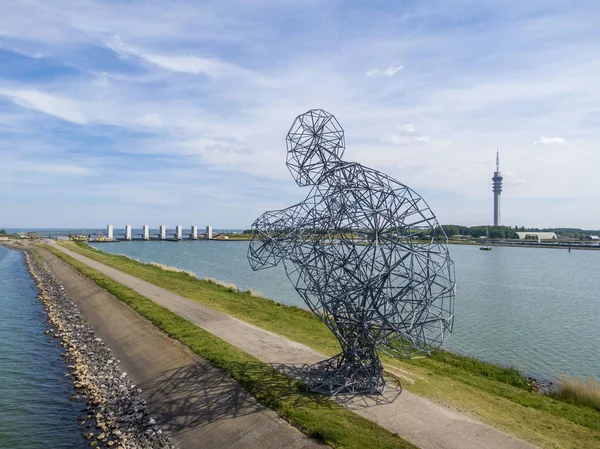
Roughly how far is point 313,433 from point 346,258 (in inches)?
183

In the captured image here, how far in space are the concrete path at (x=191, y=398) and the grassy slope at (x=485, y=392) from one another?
201 inches

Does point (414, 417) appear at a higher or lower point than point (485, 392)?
higher

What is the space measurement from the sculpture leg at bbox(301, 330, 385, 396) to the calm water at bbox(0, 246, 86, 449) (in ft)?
23.9

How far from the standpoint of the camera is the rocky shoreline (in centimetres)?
1366

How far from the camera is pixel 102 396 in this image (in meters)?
16.9

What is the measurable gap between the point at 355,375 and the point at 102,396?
30.1ft

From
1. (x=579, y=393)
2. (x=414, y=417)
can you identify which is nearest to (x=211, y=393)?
(x=414, y=417)

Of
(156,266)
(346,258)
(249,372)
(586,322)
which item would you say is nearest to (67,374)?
(249,372)

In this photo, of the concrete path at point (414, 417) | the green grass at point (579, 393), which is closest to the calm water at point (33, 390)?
the concrete path at point (414, 417)

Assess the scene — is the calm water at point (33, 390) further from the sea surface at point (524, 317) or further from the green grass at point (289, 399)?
the sea surface at point (524, 317)

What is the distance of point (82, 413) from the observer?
1562 centimetres

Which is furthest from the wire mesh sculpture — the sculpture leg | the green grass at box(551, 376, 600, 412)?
the green grass at box(551, 376, 600, 412)

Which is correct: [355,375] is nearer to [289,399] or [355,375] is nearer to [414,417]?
[289,399]

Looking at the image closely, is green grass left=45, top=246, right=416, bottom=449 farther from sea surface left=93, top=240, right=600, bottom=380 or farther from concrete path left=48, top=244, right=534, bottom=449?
sea surface left=93, top=240, right=600, bottom=380
